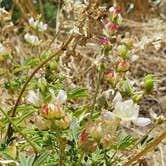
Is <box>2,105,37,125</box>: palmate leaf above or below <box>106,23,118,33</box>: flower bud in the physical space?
below

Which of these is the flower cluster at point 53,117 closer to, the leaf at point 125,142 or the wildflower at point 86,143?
the wildflower at point 86,143

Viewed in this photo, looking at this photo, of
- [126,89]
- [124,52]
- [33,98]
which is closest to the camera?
[33,98]

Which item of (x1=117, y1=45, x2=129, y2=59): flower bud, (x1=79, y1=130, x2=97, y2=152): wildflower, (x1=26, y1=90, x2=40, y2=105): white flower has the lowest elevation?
(x1=79, y1=130, x2=97, y2=152): wildflower

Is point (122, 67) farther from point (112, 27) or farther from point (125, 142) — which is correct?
point (125, 142)

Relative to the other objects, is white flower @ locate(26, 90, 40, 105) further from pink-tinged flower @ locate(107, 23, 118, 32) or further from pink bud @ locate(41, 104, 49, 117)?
pink-tinged flower @ locate(107, 23, 118, 32)

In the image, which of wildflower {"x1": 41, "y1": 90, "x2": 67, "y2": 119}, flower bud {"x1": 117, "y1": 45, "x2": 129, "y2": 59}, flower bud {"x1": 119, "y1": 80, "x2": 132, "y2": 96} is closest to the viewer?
wildflower {"x1": 41, "y1": 90, "x2": 67, "y2": 119}

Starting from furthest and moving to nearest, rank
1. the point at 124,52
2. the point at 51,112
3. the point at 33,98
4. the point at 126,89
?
the point at 124,52 → the point at 126,89 → the point at 33,98 → the point at 51,112

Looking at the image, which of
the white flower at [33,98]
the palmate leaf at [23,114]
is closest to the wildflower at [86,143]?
the white flower at [33,98]

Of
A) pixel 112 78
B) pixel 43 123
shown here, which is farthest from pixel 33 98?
pixel 112 78

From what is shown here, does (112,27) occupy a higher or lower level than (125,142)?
higher

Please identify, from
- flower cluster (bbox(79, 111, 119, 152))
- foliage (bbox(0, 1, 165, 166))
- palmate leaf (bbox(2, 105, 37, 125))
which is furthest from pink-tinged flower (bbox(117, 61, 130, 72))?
flower cluster (bbox(79, 111, 119, 152))

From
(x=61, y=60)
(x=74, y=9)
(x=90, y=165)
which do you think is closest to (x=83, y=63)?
(x=61, y=60)

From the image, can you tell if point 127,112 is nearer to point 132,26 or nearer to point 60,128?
point 60,128
